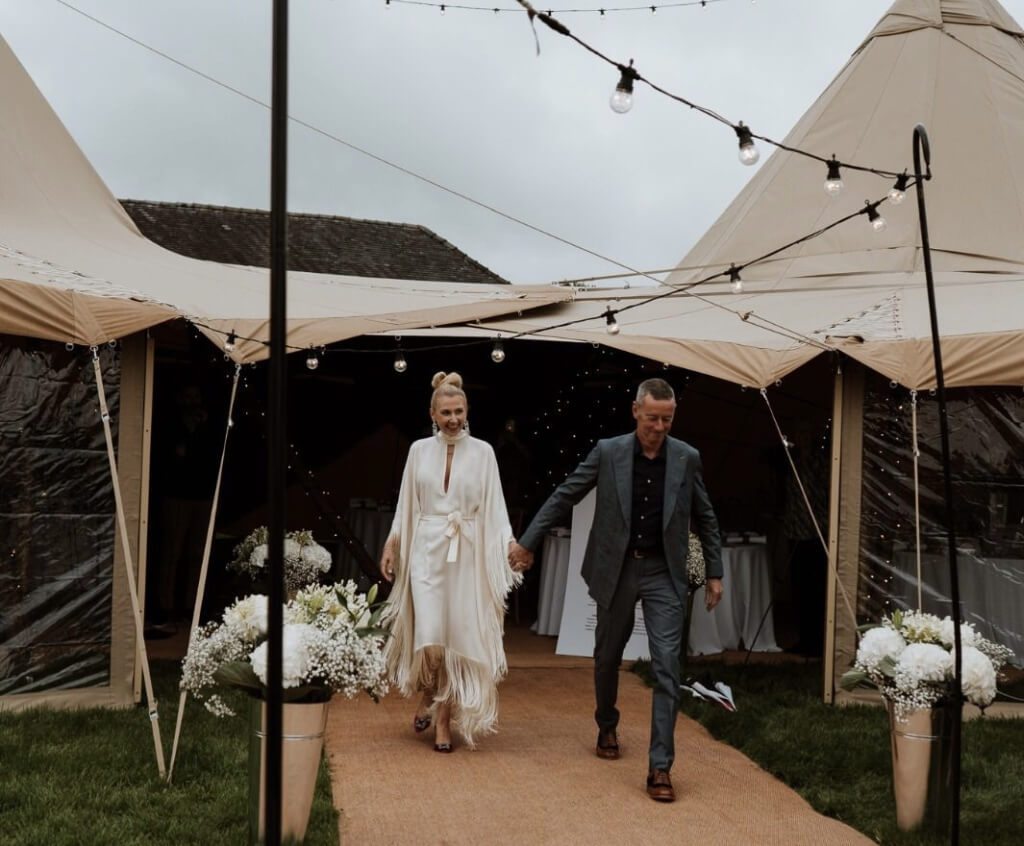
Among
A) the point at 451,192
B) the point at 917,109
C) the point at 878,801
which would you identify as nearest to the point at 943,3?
the point at 917,109

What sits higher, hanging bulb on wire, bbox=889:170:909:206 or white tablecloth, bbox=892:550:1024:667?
hanging bulb on wire, bbox=889:170:909:206

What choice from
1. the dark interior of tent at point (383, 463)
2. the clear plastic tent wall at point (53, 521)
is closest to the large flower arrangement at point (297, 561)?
the dark interior of tent at point (383, 463)

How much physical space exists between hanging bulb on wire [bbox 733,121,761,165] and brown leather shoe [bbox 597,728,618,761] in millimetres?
2790

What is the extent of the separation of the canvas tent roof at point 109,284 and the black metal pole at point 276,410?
4089 millimetres

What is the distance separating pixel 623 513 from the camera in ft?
16.7

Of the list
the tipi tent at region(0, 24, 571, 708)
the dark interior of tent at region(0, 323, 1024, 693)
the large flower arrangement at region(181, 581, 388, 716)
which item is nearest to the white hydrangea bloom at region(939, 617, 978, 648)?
the dark interior of tent at region(0, 323, 1024, 693)

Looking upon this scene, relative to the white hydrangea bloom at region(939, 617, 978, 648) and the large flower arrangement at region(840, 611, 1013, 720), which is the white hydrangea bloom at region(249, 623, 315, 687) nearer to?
the large flower arrangement at region(840, 611, 1013, 720)

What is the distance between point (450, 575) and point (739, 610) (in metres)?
3.75

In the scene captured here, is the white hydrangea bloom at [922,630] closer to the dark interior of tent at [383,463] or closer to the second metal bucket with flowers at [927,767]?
the second metal bucket with flowers at [927,767]

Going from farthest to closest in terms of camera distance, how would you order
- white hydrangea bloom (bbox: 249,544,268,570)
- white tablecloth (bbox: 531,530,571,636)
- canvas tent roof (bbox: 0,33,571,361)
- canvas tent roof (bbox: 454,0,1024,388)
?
white tablecloth (bbox: 531,530,571,636) → white hydrangea bloom (bbox: 249,544,268,570) → canvas tent roof (bbox: 454,0,1024,388) → canvas tent roof (bbox: 0,33,571,361)

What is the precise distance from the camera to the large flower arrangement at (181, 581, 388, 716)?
12.6 ft

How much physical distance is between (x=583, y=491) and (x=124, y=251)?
4510 millimetres

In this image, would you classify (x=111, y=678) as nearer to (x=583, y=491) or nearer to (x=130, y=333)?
(x=130, y=333)

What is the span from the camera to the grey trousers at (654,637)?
4828mm
